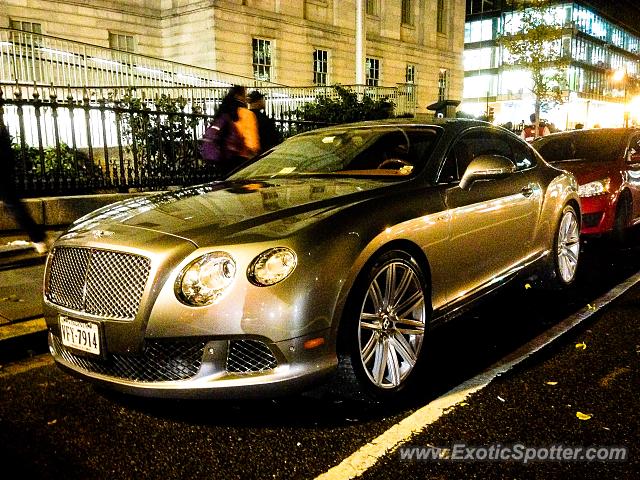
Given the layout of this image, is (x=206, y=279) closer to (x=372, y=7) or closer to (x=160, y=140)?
(x=160, y=140)

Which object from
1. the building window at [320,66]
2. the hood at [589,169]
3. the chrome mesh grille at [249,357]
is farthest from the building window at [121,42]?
the chrome mesh grille at [249,357]

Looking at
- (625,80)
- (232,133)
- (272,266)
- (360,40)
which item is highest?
→ (360,40)

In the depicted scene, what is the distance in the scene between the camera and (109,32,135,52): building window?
1994 centimetres

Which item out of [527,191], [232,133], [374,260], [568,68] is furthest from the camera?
[568,68]

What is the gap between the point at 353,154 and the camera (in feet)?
14.0

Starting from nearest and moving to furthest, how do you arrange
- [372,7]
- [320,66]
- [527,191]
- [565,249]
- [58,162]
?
1. [527,191]
2. [565,249]
3. [58,162]
4. [320,66]
5. [372,7]

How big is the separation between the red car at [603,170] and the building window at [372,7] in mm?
20945

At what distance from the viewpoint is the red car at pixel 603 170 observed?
23.0 ft

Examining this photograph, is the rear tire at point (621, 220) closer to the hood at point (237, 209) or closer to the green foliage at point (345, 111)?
the hood at point (237, 209)

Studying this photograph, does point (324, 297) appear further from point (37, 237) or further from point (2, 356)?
point (37, 237)

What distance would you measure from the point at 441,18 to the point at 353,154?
31.4 metres

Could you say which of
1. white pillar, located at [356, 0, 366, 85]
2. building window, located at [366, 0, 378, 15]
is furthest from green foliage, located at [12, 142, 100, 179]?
building window, located at [366, 0, 378, 15]

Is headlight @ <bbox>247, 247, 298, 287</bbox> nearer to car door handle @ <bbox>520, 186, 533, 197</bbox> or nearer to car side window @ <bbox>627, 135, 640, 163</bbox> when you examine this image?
car door handle @ <bbox>520, 186, 533, 197</bbox>

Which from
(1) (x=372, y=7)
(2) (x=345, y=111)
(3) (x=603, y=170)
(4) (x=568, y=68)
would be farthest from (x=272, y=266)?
(4) (x=568, y=68)
